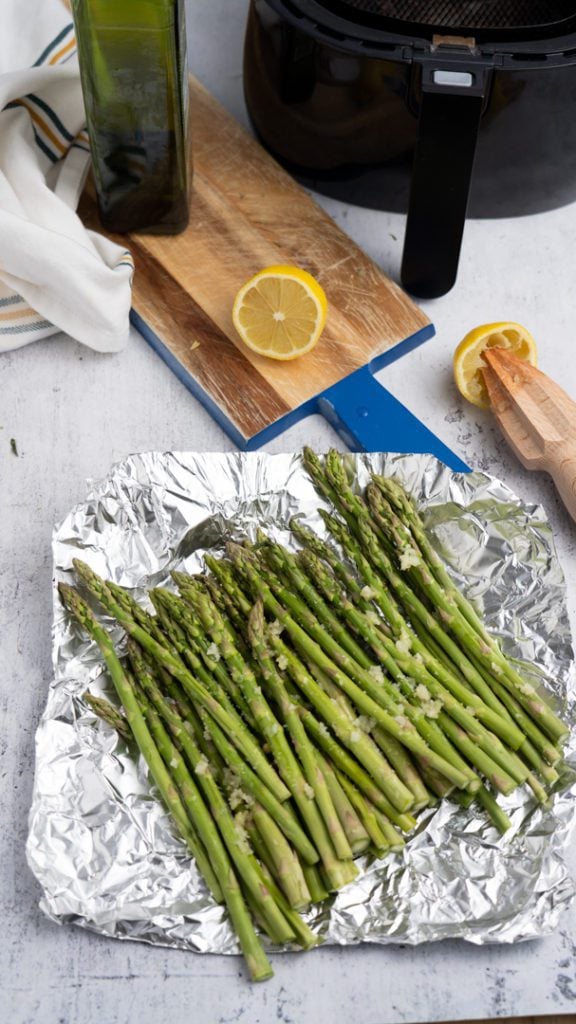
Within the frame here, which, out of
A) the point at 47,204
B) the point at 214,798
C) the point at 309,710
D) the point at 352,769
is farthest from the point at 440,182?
the point at 214,798

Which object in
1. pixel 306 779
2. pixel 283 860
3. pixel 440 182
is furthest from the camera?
pixel 440 182

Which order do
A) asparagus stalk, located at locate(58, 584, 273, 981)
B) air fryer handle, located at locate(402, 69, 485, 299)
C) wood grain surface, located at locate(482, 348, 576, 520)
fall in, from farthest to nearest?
wood grain surface, located at locate(482, 348, 576, 520) → air fryer handle, located at locate(402, 69, 485, 299) → asparagus stalk, located at locate(58, 584, 273, 981)

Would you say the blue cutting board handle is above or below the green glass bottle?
below

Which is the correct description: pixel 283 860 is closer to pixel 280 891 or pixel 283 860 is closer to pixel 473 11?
pixel 280 891

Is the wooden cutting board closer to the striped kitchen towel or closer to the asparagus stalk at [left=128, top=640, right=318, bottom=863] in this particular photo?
the striped kitchen towel

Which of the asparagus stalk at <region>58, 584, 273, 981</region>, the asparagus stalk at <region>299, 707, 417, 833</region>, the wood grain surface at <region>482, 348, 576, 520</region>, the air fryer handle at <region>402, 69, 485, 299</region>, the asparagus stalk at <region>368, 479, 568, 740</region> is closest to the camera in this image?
the asparagus stalk at <region>58, 584, 273, 981</region>

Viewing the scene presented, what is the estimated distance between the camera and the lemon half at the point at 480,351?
2820 mm

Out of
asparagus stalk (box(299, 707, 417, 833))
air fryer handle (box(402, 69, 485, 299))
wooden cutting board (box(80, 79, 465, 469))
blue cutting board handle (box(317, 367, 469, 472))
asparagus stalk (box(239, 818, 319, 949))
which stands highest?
air fryer handle (box(402, 69, 485, 299))

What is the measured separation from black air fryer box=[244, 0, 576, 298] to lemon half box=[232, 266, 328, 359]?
315mm

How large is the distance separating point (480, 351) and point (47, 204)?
1.18 meters

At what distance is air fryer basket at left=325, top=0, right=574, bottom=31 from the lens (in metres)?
2.89

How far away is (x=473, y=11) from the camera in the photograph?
291 cm

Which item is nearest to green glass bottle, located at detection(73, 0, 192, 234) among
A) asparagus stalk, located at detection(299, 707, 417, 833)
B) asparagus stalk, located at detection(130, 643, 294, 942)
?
asparagus stalk, located at detection(130, 643, 294, 942)

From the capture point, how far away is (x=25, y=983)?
2100 millimetres
